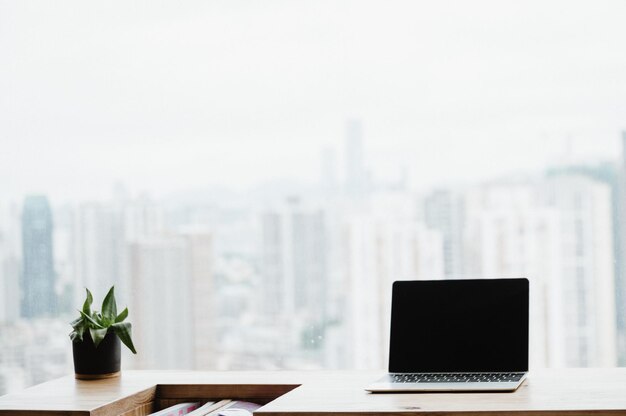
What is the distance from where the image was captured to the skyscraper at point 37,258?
3029 mm

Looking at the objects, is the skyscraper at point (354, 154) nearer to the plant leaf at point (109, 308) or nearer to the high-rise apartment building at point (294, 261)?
the high-rise apartment building at point (294, 261)

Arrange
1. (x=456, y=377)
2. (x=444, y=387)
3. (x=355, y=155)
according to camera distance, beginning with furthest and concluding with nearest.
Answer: (x=355, y=155) < (x=456, y=377) < (x=444, y=387)

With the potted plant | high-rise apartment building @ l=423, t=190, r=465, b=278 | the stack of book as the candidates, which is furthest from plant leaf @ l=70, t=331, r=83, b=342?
high-rise apartment building @ l=423, t=190, r=465, b=278

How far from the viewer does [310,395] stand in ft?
5.92

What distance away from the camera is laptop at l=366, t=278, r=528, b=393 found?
1.96 meters

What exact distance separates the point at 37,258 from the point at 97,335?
101 cm

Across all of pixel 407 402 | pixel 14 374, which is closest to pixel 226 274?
pixel 14 374

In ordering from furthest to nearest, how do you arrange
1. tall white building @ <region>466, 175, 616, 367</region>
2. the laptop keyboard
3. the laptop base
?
tall white building @ <region>466, 175, 616, 367</region>
the laptop keyboard
the laptop base

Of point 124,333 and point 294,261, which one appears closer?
point 124,333

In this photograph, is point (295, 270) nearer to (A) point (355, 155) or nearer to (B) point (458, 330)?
(A) point (355, 155)

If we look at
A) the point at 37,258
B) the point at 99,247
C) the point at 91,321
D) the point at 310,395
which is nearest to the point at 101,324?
the point at 91,321

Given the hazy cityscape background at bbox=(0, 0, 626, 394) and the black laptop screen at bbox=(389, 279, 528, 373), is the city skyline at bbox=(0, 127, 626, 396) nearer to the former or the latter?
the hazy cityscape background at bbox=(0, 0, 626, 394)

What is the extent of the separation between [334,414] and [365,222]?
1.32 m

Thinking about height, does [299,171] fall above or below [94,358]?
above
